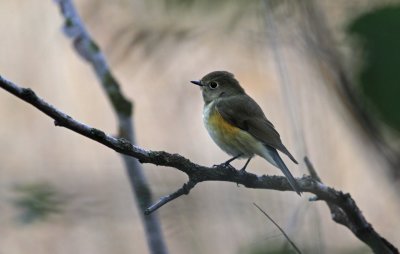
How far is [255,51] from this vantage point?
220cm

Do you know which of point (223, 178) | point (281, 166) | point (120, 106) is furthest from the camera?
point (120, 106)

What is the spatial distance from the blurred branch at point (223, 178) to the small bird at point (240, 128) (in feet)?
1.34

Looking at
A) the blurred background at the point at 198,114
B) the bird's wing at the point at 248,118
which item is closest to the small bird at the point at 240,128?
the bird's wing at the point at 248,118

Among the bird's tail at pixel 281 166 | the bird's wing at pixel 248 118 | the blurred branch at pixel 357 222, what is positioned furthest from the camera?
the bird's wing at pixel 248 118

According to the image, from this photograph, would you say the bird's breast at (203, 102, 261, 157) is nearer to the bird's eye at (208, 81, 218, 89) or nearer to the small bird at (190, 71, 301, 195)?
the small bird at (190, 71, 301, 195)

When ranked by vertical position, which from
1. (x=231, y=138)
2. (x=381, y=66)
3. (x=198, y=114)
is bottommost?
(x=381, y=66)

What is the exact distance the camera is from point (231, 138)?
228 centimetres

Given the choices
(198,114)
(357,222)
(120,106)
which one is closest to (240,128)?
(120,106)

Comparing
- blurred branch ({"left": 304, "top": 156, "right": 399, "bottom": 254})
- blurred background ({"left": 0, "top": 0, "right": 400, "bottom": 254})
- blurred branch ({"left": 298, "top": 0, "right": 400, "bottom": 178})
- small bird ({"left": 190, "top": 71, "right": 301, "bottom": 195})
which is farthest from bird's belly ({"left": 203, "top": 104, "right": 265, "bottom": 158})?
blurred branch ({"left": 298, "top": 0, "right": 400, "bottom": 178})

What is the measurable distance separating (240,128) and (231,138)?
46mm

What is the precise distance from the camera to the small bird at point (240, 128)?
6.98 feet

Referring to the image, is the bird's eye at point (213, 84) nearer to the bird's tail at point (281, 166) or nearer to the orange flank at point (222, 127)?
the orange flank at point (222, 127)

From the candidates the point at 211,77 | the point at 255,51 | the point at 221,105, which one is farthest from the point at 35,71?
the point at 255,51

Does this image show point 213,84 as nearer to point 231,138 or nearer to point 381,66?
point 231,138
